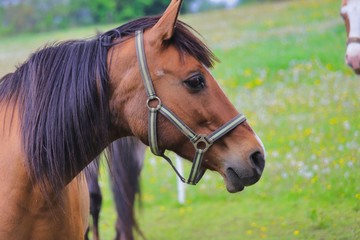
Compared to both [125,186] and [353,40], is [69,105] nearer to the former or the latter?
[353,40]

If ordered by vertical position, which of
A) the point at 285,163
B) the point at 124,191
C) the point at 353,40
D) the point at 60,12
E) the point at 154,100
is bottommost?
the point at 60,12

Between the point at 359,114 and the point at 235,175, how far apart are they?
746cm

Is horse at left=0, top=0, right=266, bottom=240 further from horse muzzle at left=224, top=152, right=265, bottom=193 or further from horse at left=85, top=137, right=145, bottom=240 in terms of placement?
horse at left=85, top=137, right=145, bottom=240

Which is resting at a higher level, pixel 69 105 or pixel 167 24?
pixel 167 24

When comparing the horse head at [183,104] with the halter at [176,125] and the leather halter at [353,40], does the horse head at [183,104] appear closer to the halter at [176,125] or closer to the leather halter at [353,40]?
the halter at [176,125]

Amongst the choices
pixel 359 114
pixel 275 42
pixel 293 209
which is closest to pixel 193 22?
pixel 275 42

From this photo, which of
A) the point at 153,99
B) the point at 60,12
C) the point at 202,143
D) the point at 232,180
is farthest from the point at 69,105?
the point at 60,12

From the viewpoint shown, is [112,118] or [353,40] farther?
[353,40]

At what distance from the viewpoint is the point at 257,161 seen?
334 centimetres

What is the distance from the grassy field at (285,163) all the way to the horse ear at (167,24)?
2790 mm

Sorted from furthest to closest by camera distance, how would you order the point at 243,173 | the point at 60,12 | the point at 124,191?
1. the point at 60,12
2. the point at 124,191
3. the point at 243,173

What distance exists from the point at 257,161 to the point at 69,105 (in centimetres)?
99

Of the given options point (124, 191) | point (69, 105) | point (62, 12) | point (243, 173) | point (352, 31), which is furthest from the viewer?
point (62, 12)

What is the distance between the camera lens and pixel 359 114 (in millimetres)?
10367
